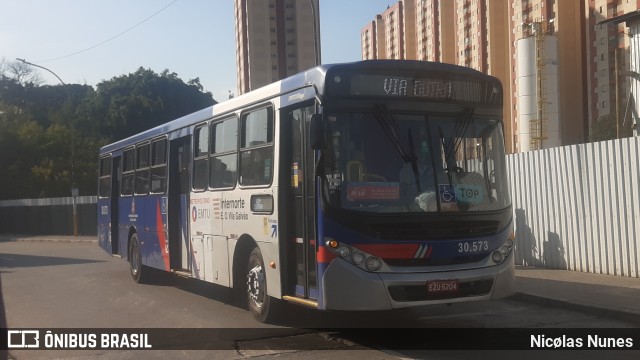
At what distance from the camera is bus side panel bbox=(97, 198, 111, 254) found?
16.5 metres

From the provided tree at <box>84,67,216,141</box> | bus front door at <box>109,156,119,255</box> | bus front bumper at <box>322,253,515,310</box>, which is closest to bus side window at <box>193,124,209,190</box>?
bus front bumper at <box>322,253,515,310</box>

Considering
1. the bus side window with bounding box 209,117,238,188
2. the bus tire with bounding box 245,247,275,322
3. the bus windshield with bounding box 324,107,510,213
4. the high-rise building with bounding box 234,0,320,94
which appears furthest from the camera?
the high-rise building with bounding box 234,0,320,94

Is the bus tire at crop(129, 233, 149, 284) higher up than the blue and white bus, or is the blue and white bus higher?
the blue and white bus

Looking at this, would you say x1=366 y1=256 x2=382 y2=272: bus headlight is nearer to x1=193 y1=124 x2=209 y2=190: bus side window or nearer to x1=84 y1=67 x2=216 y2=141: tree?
x1=193 y1=124 x2=209 y2=190: bus side window

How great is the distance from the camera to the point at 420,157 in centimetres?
745

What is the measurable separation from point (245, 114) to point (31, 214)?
4021cm

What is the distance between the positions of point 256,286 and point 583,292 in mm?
5127

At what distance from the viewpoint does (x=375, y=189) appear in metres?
7.21

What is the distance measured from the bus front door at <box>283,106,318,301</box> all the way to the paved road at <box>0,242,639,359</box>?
2.47 feet

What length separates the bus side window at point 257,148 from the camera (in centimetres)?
860

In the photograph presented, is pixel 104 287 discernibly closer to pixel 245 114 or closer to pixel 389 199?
pixel 245 114

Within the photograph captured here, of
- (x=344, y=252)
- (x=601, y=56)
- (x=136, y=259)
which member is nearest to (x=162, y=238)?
(x=136, y=259)

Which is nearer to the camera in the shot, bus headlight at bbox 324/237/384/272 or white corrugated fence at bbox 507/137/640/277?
bus headlight at bbox 324/237/384/272

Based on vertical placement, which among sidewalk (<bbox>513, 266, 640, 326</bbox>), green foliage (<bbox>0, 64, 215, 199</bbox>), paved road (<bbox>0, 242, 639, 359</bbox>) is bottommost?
paved road (<bbox>0, 242, 639, 359</bbox>)
